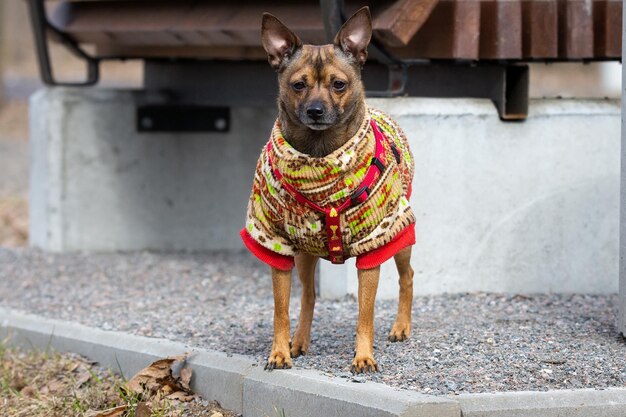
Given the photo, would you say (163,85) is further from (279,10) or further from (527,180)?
(527,180)

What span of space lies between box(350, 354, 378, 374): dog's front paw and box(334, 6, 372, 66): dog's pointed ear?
1324mm

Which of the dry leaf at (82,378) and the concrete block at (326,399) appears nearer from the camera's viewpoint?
the concrete block at (326,399)

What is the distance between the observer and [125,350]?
6105 mm

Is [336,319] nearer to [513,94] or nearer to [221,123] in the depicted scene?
[513,94]

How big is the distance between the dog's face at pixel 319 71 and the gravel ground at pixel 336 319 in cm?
112

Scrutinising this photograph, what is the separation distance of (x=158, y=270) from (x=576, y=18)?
348 centimetres

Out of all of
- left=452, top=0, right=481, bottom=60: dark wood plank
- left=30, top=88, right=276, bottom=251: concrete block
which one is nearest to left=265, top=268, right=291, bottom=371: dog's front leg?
left=452, top=0, right=481, bottom=60: dark wood plank

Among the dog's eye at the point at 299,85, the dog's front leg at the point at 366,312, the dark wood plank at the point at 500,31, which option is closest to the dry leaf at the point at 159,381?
the dog's front leg at the point at 366,312

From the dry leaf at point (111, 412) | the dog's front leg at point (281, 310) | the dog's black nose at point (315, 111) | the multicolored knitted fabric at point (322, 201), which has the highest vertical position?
the dog's black nose at point (315, 111)

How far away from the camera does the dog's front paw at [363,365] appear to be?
510cm

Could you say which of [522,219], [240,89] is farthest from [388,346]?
[240,89]

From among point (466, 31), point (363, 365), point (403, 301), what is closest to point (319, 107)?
point (363, 365)

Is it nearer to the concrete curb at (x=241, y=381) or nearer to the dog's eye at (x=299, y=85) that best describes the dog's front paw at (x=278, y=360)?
the concrete curb at (x=241, y=381)

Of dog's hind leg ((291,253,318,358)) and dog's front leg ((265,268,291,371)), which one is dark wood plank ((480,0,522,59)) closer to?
dog's hind leg ((291,253,318,358))
